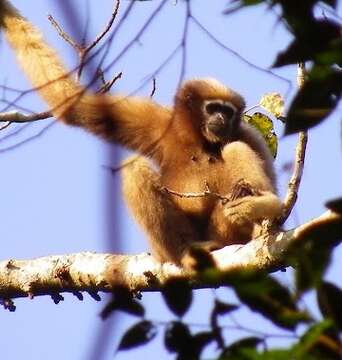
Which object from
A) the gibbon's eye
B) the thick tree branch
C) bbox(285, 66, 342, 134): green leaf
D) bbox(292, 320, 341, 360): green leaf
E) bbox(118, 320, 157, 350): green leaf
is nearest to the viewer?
bbox(292, 320, 341, 360): green leaf

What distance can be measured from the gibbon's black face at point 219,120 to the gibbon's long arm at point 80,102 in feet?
1.57

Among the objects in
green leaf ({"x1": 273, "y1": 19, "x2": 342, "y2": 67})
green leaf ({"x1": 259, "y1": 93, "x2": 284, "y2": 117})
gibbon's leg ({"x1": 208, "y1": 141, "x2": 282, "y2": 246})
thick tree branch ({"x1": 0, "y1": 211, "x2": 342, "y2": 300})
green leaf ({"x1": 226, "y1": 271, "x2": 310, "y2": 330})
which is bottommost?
green leaf ({"x1": 226, "y1": 271, "x2": 310, "y2": 330})

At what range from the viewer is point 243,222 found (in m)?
7.94

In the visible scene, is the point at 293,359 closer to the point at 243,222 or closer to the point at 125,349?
the point at 125,349

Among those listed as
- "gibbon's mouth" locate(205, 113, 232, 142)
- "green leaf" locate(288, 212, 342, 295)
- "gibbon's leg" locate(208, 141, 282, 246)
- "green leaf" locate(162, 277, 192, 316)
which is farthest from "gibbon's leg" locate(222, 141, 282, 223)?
"green leaf" locate(288, 212, 342, 295)

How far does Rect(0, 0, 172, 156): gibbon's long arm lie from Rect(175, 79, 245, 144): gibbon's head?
463 millimetres

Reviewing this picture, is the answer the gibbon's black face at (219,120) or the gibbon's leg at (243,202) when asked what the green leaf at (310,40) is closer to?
the gibbon's leg at (243,202)

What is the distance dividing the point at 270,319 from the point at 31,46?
6.07 metres

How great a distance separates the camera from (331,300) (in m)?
2.13

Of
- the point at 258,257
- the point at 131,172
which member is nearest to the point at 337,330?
the point at 258,257

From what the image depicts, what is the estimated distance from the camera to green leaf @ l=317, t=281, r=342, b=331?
2.11 m

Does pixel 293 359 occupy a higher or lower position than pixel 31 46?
lower

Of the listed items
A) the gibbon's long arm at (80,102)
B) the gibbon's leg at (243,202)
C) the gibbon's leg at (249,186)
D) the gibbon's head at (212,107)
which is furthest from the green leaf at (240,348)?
the gibbon's head at (212,107)

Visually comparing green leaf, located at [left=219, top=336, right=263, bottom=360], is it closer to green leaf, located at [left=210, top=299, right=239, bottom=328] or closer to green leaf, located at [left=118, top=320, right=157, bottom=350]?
green leaf, located at [left=210, top=299, right=239, bottom=328]
